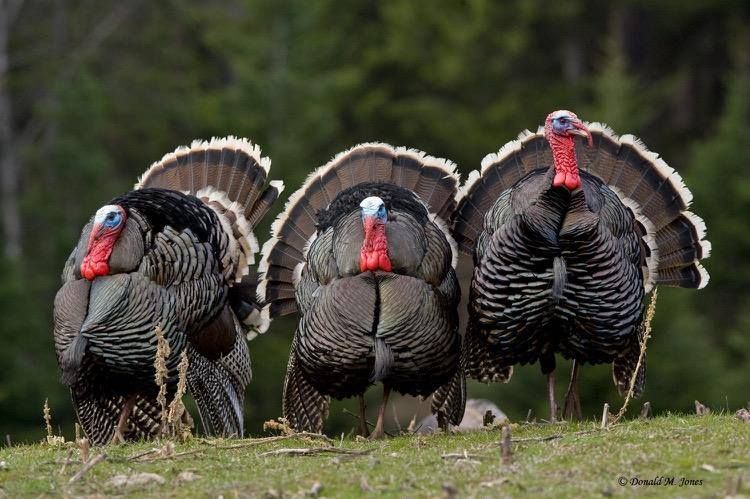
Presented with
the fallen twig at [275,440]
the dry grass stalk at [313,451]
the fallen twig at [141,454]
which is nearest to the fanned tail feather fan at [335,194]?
the fallen twig at [275,440]

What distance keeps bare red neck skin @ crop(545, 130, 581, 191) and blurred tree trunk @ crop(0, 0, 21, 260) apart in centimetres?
2248

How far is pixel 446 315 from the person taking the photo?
28.2ft

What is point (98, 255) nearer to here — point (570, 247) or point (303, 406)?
point (303, 406)

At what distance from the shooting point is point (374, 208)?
8.39 m

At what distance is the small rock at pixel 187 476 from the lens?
662 cm

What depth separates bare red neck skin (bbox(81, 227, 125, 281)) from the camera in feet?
28.0

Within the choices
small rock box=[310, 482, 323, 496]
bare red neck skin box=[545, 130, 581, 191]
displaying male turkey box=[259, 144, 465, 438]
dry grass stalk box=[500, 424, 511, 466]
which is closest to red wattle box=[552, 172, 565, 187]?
bare red neck skin box=[545, 130, 581, 191]

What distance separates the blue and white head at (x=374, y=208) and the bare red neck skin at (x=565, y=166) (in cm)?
104

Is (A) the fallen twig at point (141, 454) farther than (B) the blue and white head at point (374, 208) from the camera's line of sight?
No

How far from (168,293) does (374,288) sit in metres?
1.32

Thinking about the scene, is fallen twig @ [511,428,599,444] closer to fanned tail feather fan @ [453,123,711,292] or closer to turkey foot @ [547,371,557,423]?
turkey foot @ [547,371,557,423]

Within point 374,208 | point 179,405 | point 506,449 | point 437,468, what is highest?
point 374,208

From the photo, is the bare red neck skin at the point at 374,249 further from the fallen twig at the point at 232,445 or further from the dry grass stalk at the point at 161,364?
the dry grass stalk at the point at 161,364

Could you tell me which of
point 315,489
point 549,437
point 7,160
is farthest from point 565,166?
point 7,160
